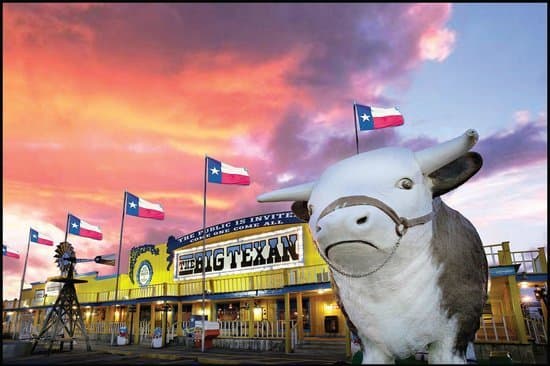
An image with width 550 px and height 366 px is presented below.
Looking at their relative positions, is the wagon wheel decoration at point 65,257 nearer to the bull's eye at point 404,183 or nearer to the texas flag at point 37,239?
the texas flag at point 37,239

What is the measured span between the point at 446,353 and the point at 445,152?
1398 millimetres

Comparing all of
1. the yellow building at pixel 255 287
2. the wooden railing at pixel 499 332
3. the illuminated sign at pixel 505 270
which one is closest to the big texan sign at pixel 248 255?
the yellow building at pixel 255 287

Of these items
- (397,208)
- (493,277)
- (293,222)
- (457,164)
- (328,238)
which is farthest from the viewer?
(293,222)

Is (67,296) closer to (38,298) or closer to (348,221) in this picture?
(348,221)

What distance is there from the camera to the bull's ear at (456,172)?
275 cm

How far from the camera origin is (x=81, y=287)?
109 feet

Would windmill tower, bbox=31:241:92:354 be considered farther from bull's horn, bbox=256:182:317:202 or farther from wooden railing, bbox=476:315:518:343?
bull's horn, bbox=256:182:317:202

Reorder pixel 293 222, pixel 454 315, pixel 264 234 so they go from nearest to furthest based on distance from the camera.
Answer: pixel 454 315 < pixel 293 222 < pixel 264 234

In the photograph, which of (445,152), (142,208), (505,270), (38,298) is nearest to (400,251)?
(445,152)

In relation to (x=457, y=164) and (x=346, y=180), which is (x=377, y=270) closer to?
(x=346, y=180)

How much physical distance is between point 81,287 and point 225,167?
24.3 meters

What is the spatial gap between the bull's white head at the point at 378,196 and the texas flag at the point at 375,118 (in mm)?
10682

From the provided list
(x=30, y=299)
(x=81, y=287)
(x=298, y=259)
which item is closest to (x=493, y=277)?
(x=298, y=259)

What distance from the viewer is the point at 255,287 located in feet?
62.0
